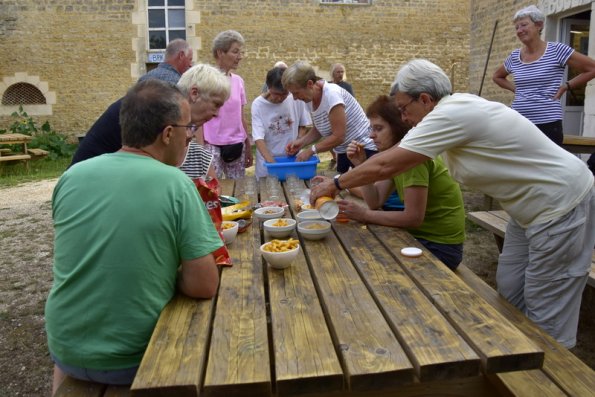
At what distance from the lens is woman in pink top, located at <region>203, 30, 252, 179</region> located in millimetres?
4723

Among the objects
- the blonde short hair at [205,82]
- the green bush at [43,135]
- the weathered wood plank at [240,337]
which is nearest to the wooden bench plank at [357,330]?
the weathered wood plank at [240,337]

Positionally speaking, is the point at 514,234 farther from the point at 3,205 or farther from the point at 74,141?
the point at 74,141

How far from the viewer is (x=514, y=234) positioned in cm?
261

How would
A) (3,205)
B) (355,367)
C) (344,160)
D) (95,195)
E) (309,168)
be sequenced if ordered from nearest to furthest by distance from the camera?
1. (355,367)
2. (95,195)
3. (309,168)
4. (344,160)
5. (3,205)

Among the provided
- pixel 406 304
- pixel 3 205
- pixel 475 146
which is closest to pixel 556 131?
pixel 475 146

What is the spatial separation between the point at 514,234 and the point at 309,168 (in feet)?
6.57

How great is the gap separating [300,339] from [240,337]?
0.59ft

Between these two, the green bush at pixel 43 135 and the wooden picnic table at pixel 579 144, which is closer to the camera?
the wooden picnic table at pixel 579 144

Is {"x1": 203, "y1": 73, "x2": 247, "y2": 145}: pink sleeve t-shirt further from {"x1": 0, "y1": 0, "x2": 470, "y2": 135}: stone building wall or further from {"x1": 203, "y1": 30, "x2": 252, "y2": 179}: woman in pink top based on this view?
{"x1": 0, "y1": 0, "x2": 470, "y2": 135}: stone building wall

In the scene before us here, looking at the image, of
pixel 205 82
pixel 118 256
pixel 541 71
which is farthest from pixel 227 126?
pixel 118 256

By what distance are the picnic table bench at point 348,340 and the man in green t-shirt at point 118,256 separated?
0.11 m

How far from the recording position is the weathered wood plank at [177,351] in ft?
4.49

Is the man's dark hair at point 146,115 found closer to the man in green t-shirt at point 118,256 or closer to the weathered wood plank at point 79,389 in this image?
the man in green t-shirt at point 118,256

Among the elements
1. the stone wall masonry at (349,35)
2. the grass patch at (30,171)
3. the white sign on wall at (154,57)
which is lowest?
the grass patch at (30,171)
